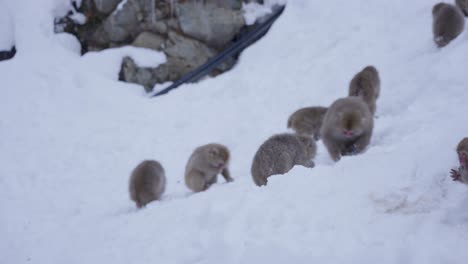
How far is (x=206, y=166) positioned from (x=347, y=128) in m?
2.75

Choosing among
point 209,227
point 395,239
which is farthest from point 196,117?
point 395,239

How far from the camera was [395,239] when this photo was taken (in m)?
3.61

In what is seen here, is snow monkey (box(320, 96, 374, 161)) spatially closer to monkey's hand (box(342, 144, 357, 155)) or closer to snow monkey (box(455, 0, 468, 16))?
monkey's hand (box(342, 144, 357, 155))

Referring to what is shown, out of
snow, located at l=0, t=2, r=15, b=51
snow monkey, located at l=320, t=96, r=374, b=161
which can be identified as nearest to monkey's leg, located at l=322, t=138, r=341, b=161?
snow monkey, located at l=320, t=96, r=374, b=161

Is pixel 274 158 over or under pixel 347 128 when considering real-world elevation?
under

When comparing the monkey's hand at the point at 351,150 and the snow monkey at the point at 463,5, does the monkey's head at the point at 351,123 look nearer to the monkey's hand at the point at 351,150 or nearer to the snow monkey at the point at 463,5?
the monkey's hand at the point at 351,150

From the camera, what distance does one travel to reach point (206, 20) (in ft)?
46.3

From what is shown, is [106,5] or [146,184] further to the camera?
[106,5]

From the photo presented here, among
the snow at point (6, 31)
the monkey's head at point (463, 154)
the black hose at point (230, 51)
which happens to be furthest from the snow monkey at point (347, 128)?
the snow at point (6, 31)

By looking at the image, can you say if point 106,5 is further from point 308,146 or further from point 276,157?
point 276,157

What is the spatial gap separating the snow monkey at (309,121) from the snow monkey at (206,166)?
136cm

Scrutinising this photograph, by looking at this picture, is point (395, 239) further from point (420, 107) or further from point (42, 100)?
point (42, 100)

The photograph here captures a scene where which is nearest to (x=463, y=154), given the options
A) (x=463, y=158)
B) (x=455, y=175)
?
(x=463, y=158)

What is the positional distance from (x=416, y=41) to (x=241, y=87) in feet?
14.3
